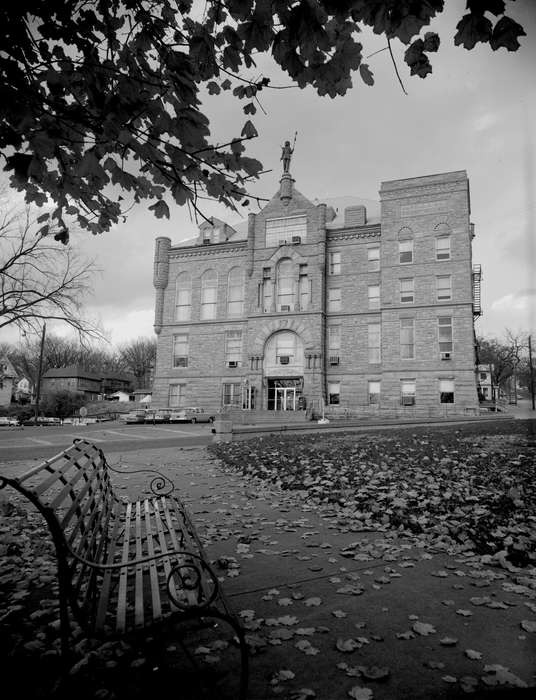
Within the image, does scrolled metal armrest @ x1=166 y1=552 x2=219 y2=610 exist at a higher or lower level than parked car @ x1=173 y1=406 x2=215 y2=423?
higher

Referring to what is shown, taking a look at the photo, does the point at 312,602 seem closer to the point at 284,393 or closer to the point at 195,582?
the point at 195,582

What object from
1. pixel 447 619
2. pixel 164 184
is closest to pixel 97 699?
pixel 447 619

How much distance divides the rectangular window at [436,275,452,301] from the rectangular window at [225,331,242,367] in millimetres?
17220

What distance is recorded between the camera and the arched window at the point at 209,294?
4162 centimetres

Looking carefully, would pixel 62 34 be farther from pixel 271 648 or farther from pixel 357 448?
pixel 357 448

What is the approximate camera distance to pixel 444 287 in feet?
116

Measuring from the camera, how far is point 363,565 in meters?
4.27

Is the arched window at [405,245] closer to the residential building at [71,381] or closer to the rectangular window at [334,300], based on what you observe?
the rectangular window at [334,300]

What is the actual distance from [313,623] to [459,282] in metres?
35.7

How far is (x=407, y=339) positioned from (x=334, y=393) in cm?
730

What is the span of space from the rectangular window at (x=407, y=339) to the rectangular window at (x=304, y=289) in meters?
7.95

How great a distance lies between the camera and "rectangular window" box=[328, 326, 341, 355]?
3741 centimetres

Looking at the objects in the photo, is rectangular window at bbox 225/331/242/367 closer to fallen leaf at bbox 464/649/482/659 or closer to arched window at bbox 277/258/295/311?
arched window at bbox 277/258/295/311

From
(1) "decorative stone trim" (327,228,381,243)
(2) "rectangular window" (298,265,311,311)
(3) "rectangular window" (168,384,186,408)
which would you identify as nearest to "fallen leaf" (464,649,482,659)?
(2) "rectangular window" (298,265,311,311)
